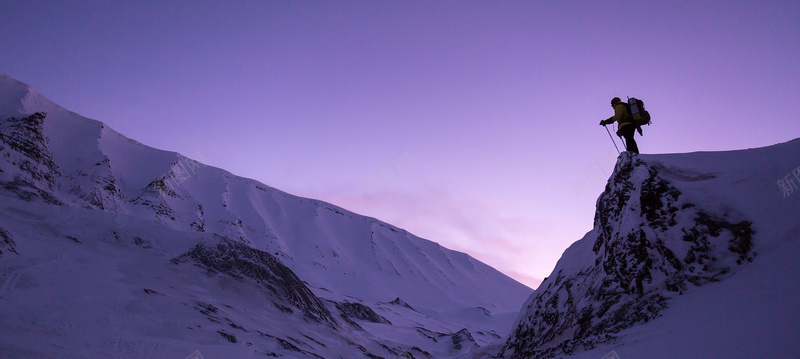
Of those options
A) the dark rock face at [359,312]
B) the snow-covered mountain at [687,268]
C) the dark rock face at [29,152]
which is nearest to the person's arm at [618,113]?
the snow-covered mountain at [687,268]

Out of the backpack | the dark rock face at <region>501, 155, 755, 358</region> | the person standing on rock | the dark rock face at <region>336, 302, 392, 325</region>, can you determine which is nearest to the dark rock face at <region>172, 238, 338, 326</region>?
the dark rock face at <region>336, 302, 392, 325</region>

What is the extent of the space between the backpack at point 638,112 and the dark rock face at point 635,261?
4.22ft

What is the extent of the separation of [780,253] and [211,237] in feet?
100

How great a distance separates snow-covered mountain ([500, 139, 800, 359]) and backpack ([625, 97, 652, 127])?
1.11m

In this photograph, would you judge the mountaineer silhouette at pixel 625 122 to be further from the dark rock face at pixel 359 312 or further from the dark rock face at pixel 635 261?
the dark rock face at pixel 359 312

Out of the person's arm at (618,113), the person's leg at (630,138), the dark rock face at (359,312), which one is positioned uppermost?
the person's arm at (618,113)

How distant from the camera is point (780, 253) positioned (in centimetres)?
781

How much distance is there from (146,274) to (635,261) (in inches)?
959

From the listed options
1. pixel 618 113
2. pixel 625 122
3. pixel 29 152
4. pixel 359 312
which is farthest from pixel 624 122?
pixel 29 152

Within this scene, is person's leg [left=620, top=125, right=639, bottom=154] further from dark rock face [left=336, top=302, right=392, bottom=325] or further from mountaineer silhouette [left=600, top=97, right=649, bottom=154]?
dark rock face [left=336, top=302, right=392, bottom=325]

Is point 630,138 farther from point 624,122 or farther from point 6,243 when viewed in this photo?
point 6,243

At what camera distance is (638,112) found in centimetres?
1325

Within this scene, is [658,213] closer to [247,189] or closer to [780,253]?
[780,253]

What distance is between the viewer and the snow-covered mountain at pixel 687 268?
6656 mm
